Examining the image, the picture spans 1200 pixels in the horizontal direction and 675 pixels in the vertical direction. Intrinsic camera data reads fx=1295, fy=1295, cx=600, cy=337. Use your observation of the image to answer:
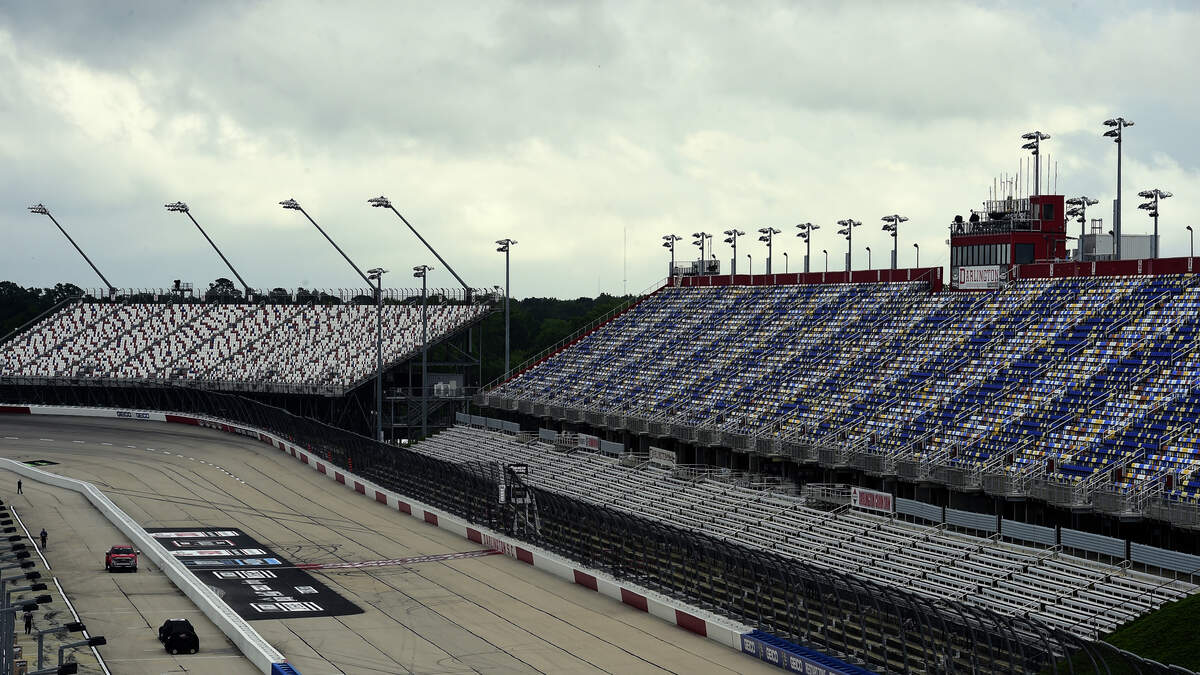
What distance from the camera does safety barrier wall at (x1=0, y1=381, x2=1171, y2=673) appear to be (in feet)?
74.0

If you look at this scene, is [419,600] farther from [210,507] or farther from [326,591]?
[210,507]

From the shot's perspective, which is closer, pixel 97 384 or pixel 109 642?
pixel 109 642

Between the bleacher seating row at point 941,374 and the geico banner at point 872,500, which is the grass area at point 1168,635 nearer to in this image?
the bleacher seating row at point 941,374

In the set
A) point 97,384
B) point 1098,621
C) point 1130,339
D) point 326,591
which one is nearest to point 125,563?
point 326,591

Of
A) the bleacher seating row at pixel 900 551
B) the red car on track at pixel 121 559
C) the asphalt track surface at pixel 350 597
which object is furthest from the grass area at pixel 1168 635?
the red car on track at pixel 121 559

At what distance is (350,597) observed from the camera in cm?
3600

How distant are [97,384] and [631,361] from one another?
138 ft

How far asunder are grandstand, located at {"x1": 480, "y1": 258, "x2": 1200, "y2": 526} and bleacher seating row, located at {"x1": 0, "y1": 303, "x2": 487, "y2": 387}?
18.3m

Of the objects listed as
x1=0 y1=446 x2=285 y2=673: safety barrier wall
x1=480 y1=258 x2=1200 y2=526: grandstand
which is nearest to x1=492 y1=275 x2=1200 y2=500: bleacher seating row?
x1=480 y1=258 x2=1200 y2=526: grandstand

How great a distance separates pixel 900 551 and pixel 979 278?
21.2 m

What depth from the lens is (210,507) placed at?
52.0 meters

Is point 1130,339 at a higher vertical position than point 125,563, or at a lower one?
higher

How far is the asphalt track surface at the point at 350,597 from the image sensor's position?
29109mm

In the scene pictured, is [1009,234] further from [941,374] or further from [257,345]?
[257,345]
